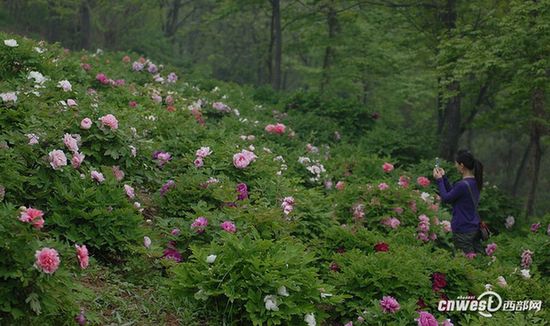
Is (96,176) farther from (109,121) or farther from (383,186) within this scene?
(383,186)

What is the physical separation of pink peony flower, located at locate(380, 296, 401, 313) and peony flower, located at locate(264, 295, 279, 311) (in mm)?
1065

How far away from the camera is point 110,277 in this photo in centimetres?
412

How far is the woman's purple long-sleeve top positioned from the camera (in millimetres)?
5891

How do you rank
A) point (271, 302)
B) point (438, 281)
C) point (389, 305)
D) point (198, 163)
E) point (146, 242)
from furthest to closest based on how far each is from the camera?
point (198, 163) → point (438, 281) → point (146, 242) → point (389, 305) → point (271, 302)

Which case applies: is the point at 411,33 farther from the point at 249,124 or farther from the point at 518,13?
the point at 249,124

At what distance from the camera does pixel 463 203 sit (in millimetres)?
5941

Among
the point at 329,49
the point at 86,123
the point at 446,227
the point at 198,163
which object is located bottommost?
the point at 446,227

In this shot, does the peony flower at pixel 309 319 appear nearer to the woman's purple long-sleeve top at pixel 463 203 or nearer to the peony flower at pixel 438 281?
the peony flower at pixel 438 281

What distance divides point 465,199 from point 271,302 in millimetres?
3318

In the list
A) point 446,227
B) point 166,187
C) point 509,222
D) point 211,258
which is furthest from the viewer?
point 509,222

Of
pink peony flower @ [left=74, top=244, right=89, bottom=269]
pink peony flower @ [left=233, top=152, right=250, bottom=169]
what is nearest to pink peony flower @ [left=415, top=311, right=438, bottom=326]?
pink peony flower @ [left=74, top=244, right=89, bottom=269]

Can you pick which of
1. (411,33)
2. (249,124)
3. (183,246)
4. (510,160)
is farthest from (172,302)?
(510,160)

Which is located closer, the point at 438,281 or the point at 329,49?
the point at 438,281

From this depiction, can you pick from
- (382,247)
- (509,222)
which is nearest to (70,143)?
(382,247)
